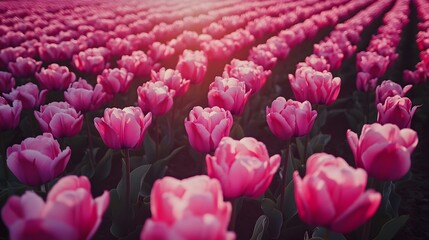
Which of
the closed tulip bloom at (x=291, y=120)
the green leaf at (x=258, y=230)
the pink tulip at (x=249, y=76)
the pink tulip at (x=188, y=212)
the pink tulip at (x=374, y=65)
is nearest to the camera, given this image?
the pink tulip at (x=188, y=212)

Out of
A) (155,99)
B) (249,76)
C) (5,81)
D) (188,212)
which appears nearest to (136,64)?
(5,81)

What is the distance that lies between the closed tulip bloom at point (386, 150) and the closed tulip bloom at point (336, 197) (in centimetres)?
42

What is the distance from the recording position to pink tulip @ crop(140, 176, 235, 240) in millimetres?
961

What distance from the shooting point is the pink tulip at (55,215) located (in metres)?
1.05

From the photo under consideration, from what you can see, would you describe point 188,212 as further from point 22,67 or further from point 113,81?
point 22,67

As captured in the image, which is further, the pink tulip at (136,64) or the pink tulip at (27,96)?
the pink tulip at (136,64)

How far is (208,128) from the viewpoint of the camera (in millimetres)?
2143

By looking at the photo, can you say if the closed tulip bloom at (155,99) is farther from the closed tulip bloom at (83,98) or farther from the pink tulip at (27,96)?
the pink tulip at (27,96)

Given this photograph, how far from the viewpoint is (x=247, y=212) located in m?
3.19

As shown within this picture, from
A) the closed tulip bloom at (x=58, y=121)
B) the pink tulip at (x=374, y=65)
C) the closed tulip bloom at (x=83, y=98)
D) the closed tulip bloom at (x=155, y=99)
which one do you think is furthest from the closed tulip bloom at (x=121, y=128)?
the pink tulip at (x=374, y=65)

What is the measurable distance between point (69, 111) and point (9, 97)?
80 cm

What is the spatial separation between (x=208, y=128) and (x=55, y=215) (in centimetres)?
116

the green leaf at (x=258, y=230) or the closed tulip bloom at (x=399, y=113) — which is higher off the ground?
the closed tulip bloom at (x=399, y=113)

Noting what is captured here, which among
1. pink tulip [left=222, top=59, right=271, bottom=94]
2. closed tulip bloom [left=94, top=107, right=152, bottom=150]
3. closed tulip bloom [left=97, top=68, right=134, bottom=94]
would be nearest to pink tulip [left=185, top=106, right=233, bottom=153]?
closed tulip bloom [left=94, top=107, right=152, bottom=150]
